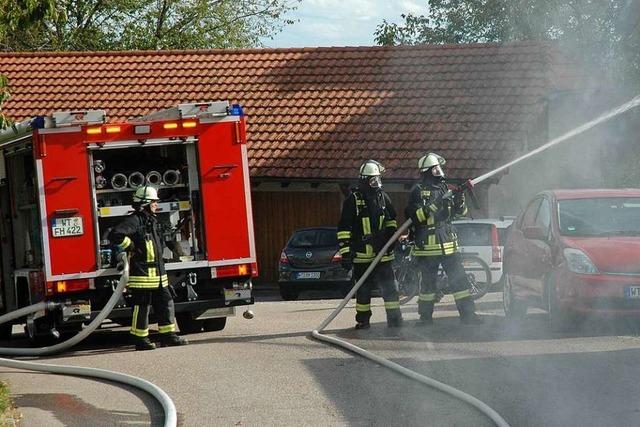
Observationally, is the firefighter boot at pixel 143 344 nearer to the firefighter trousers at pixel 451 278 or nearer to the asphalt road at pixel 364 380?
the asphalt road at pixel 364 380

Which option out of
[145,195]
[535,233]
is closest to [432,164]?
[535,233]

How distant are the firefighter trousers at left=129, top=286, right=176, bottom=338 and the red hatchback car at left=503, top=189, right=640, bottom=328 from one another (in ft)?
13.1

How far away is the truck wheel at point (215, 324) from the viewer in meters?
16.0

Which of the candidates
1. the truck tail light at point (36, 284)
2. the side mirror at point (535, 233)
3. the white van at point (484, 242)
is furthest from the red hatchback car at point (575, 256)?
the white van at point (484, 242)

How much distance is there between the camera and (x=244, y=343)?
46.0 ft

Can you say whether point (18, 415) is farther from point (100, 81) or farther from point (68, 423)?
point (100, 81)

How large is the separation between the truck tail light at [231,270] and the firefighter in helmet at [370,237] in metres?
1.20

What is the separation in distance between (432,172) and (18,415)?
615 cm

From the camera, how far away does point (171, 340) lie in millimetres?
13977

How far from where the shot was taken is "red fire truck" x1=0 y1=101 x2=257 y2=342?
14023 millimetres

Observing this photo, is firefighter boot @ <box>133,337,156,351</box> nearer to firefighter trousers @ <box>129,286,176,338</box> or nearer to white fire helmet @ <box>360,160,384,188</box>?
firefighter trousers @ <box>129,286,176,338</box>

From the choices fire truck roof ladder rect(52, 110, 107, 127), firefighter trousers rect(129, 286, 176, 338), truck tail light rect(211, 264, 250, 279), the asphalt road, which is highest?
fire truck roof ladder rect(52, 110, 107, 127)

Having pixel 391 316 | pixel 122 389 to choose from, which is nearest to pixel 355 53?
pixel 391 316

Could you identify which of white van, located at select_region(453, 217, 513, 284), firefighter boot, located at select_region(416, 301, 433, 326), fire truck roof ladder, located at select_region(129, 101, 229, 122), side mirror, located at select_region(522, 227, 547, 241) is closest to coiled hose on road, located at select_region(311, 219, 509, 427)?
firefighter boot, located at select_region(416, 301, 433, 326)
